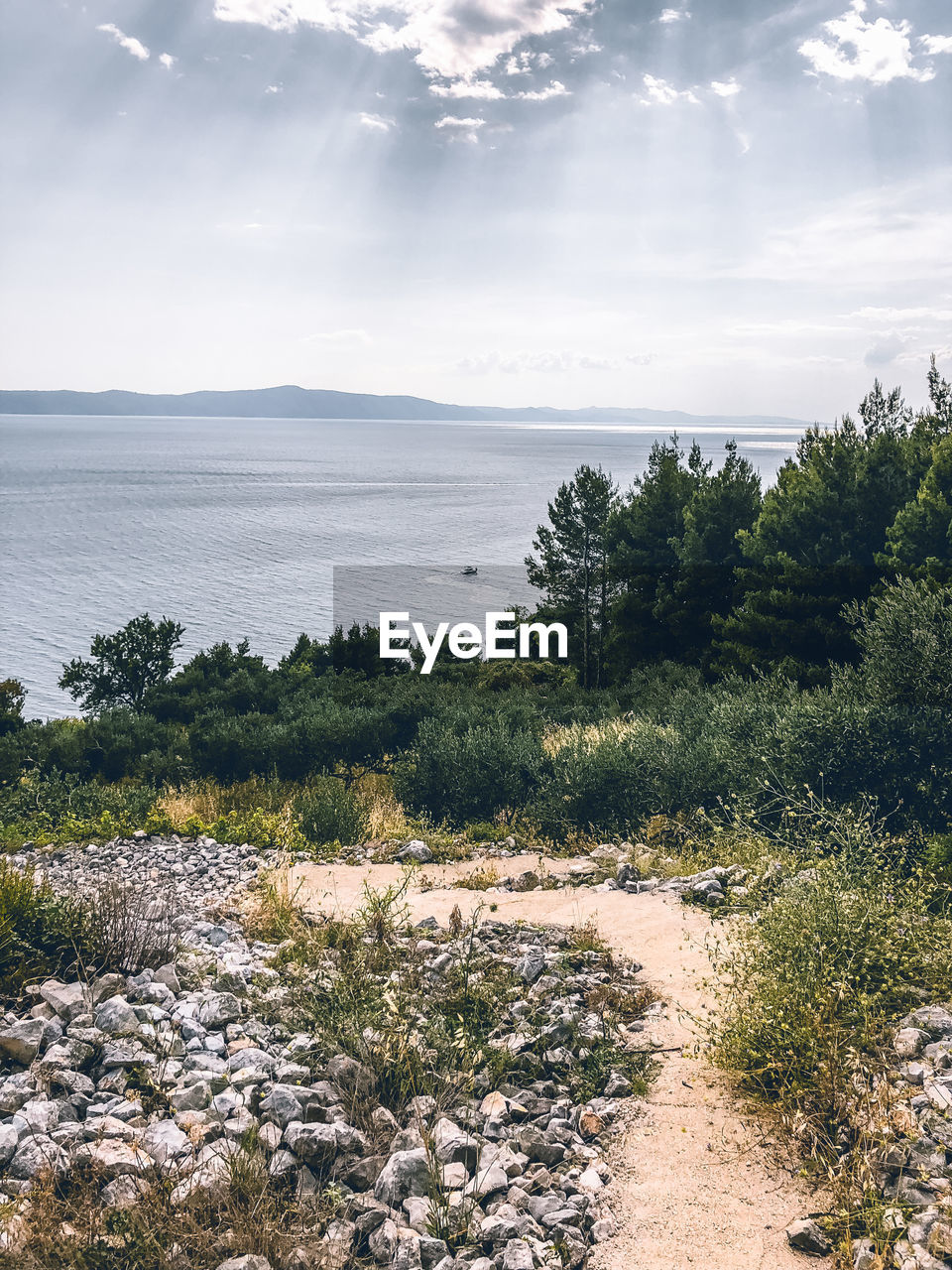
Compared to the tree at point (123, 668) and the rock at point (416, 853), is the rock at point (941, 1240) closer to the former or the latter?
the rock at point (416, 853)

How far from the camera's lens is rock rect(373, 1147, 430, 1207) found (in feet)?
12.8

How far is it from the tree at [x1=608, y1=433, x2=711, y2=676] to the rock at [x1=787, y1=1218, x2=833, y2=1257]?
98.2 ft

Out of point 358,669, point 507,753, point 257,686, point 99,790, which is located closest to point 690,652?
point 358,669

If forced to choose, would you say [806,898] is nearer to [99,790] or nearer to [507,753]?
[507,753]

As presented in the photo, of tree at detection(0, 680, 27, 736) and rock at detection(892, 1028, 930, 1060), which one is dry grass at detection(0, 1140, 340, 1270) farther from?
tree at detection(0, 680, 27, 736)

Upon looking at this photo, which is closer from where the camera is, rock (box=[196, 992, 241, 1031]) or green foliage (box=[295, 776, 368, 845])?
rock (box=[196, 992, 241, 1031])

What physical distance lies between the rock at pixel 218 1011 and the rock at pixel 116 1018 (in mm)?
400

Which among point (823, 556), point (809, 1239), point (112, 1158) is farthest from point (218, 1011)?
point (823, 556)

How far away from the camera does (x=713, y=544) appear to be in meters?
30.8

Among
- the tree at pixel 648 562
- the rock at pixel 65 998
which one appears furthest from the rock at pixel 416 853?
the tree at pixel 648 562

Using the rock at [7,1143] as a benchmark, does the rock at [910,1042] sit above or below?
above

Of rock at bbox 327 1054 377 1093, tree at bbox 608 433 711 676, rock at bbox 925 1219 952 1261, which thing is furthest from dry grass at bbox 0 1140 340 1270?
tree at bbox 608 433 711 676

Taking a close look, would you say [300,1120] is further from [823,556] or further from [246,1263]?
[823,556]

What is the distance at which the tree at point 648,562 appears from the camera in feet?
111
